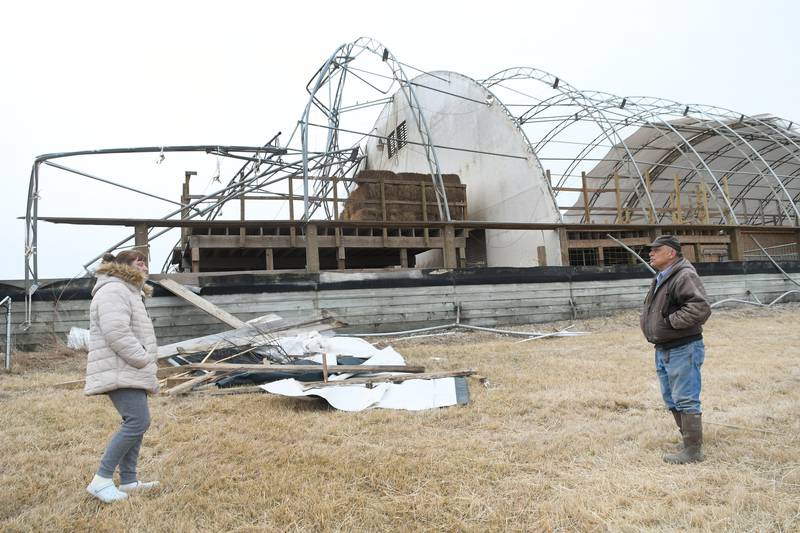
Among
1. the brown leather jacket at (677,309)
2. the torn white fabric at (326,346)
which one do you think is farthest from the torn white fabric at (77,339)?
the brown leather jacket at (677,309)

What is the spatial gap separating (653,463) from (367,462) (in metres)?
1.87

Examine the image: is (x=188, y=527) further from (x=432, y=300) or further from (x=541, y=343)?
(x=432, y=300)

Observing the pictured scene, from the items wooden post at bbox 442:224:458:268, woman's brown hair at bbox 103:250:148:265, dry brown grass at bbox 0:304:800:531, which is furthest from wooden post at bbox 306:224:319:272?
woman's brown hair at bbox 103:250:148:265

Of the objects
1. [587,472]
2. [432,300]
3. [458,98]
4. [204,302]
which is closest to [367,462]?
[587,472]

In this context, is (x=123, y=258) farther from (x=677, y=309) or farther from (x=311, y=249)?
(x=311, y=249)

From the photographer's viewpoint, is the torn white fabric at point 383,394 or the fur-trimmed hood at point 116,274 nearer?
the fur-trimmed hood at point 116,274

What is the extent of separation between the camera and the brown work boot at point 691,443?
11.3ft

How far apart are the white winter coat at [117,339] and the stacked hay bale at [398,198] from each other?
34.5ft

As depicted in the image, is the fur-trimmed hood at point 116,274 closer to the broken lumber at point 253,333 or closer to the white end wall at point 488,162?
the broken lumber at point 253,333

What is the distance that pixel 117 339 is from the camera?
3074 mm

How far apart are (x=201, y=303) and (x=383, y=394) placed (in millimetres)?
5131

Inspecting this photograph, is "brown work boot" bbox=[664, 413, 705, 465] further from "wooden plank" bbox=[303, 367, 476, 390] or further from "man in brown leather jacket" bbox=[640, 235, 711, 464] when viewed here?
"wooden plank" bbox=[303, 367, 476, 390]

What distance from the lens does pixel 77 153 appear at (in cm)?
992

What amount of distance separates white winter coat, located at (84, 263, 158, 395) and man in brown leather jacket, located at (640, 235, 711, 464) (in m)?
3.31
